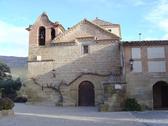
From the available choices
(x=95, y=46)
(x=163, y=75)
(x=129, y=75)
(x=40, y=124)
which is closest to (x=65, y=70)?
(x=95, y=46)

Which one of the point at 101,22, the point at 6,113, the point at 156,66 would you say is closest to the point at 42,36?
the point at 101,22

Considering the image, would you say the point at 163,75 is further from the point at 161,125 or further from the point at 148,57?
the point at 161,125

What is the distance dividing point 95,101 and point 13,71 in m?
36.4

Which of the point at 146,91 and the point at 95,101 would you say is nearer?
the point at 146,91

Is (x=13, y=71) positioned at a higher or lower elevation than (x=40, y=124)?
higher

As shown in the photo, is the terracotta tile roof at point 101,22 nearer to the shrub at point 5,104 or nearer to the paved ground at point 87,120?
the paved ground at point 87,120

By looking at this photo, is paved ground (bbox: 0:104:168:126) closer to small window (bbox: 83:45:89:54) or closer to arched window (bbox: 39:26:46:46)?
small window (bbox: 83:45:89:54)

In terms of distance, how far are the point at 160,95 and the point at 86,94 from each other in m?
6.16

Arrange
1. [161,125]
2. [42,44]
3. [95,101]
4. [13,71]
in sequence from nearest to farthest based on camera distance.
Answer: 1. [161,125]
2. [95,101]
3. [42,44]
4. [13,71]

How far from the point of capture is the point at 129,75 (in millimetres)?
20281

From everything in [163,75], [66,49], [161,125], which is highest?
[66,49]

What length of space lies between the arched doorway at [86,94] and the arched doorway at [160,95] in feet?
17.5

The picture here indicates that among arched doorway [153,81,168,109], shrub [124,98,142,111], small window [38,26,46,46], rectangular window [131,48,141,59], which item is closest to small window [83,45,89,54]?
small window [38,26,46,46]

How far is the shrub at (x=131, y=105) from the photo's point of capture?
19.2 m
